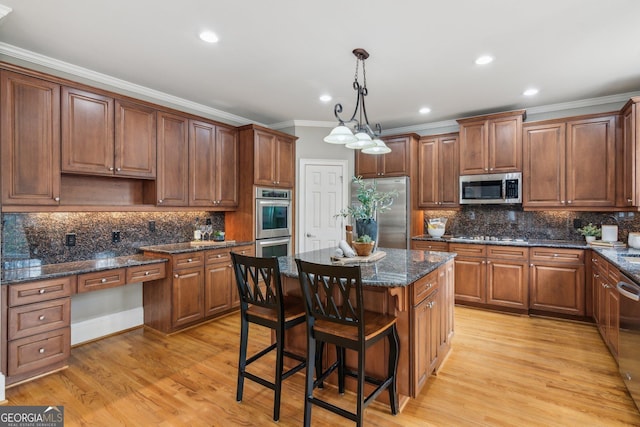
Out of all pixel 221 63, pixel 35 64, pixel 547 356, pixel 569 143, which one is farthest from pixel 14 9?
pixel 569 143

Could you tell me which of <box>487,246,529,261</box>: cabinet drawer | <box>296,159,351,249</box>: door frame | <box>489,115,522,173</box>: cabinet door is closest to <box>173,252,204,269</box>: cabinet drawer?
<box>296,159,351,249</box>: door frame

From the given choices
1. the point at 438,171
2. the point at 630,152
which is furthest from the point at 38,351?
the point at 630,152

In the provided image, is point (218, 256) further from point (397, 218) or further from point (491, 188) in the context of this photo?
point (491, 188)

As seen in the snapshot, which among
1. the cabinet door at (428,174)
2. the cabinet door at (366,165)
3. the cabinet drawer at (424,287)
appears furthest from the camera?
the cabinet door at (366,165)

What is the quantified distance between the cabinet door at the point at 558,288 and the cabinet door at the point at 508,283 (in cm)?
9

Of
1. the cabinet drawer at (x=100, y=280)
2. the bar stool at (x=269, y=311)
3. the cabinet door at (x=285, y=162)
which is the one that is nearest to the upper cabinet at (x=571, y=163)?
the cabinet door at (x=285, y=162)

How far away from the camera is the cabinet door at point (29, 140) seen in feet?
8.80

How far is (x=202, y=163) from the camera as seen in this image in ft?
13.9

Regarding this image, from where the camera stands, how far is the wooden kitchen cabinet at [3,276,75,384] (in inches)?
99.7

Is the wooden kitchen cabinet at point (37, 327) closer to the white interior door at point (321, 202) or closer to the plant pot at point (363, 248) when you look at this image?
the plant pot at point (363, 248)

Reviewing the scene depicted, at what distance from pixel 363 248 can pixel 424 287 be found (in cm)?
62

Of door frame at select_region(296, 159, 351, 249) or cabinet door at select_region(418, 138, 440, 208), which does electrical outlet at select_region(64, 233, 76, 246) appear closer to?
door frame at select_region(296, 159, 351, 249)

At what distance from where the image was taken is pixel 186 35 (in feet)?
8.90

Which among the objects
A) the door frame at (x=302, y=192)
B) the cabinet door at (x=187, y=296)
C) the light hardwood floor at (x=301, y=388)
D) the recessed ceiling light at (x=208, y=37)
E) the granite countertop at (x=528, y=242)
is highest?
the recessed ceiling light at (x=208, y=37)
